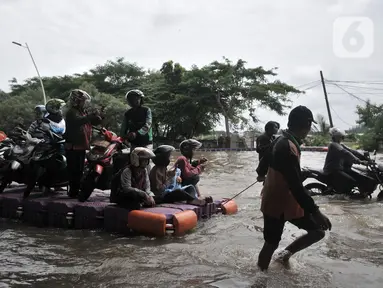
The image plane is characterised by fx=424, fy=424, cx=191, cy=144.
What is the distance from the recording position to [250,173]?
15.9 m

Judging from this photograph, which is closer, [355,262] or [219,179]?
[355,262]

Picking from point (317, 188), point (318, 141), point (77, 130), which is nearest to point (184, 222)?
point (77, 130)

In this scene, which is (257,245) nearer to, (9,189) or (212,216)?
(212,216)

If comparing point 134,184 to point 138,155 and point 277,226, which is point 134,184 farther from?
point 277,226

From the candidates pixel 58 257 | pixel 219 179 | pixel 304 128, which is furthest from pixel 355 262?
pixel 219 179

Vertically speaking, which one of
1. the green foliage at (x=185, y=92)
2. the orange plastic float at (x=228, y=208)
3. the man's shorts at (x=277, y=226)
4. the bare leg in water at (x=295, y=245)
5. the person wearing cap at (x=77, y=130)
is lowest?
the orange plastic float at (x=228, y=208)

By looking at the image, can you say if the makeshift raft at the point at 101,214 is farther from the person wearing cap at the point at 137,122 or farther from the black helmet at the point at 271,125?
the black helmet at the point at 271,125

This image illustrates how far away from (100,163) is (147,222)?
1476 mm

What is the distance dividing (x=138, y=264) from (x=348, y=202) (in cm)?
583

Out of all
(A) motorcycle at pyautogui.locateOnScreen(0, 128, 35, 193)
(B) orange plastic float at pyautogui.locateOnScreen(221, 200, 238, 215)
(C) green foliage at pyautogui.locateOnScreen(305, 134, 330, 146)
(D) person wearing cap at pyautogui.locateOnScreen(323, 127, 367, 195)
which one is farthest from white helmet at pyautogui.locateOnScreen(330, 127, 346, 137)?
(C) green foliage at pyautogui.locateOnScreen(305, 134, 330, 146)

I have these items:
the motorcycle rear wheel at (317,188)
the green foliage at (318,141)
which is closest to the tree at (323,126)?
the green foliage at (318,141)

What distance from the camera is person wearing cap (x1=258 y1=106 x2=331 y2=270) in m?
3.89

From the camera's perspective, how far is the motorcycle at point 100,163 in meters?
6.64

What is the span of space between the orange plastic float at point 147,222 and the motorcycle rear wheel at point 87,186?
1083 mm
